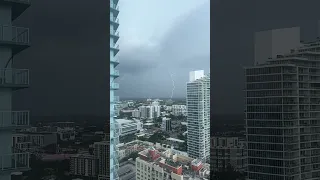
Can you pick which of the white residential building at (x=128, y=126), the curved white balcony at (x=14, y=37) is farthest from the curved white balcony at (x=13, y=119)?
the white residential building at (x=128, y=126)

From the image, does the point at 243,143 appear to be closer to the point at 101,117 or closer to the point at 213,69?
the point at 213,69

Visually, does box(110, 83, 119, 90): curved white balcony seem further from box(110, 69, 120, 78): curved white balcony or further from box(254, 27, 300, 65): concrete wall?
box(254, 27, 300, 65): concrete wall

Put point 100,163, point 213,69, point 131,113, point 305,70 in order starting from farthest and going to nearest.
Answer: point 305,70, point 213,69, point 131,113, point 100,163

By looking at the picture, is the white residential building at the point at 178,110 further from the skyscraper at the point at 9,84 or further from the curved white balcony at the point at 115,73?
the skyscraper at the point at 9,84

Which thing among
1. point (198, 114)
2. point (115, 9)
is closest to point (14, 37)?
point (115, 9)

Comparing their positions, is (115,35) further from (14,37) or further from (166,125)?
(14,37)

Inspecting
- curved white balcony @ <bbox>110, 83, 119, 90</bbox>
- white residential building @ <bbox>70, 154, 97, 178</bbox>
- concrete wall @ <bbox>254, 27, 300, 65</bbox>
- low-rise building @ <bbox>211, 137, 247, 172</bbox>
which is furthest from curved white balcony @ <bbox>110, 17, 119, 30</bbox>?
low-rise building @ <bbox>211, 137, 247, 172</bbox>

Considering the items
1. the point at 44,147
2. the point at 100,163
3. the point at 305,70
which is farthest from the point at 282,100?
the point at 44,147
